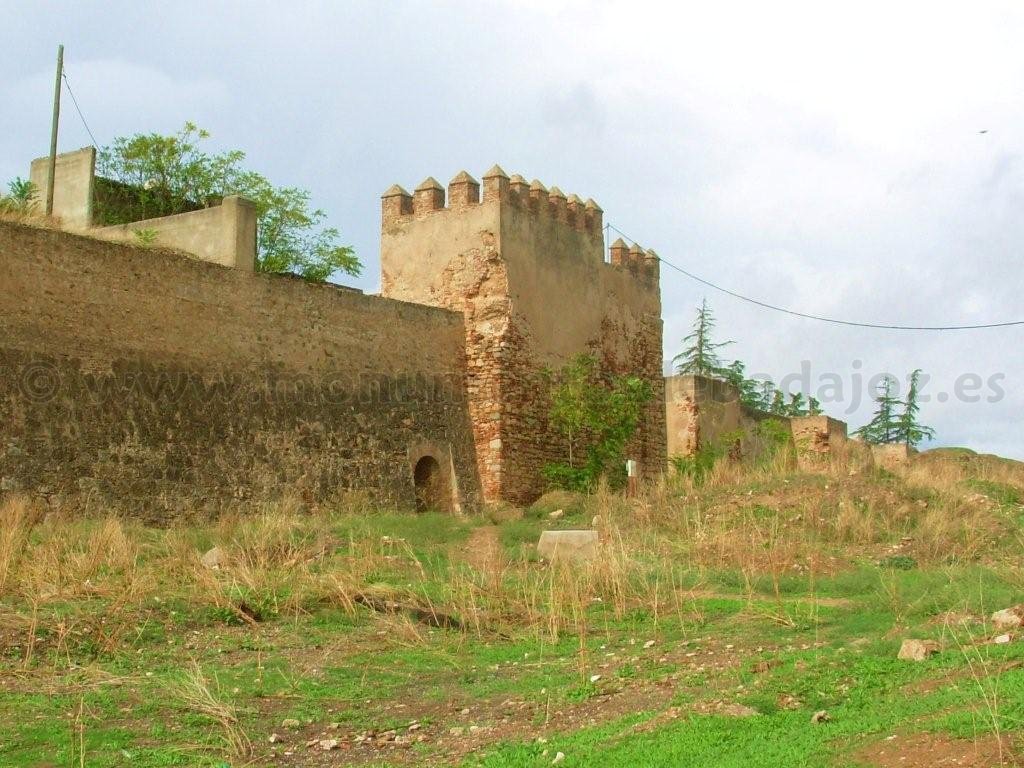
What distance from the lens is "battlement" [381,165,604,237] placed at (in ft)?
71.9

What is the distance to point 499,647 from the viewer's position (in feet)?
32.4

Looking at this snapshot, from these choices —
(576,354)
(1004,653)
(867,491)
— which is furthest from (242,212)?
(1004,653)

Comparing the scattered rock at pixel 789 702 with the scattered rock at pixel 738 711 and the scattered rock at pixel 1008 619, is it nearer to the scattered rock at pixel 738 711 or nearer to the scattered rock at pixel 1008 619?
the scattered rock at pixel 738 711

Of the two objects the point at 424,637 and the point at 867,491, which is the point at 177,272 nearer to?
the point at 424,637

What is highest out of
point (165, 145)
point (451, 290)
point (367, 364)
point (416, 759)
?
point (165, 145)

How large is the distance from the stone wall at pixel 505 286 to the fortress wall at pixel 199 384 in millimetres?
709

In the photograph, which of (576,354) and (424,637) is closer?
(424,637)

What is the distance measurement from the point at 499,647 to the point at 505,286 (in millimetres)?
12394

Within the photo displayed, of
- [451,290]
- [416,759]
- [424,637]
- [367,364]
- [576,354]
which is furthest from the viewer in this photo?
[576,354]

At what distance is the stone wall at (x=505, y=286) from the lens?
21.6 meters

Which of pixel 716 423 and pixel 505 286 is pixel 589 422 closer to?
pixel 505 286

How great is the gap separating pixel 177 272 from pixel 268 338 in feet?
5.78

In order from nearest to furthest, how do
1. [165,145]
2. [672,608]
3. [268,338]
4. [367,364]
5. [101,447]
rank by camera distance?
[672,608] → [101,447] → [268,338] → [367,364] → [165,145]

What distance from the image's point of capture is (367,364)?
64.3 ft
